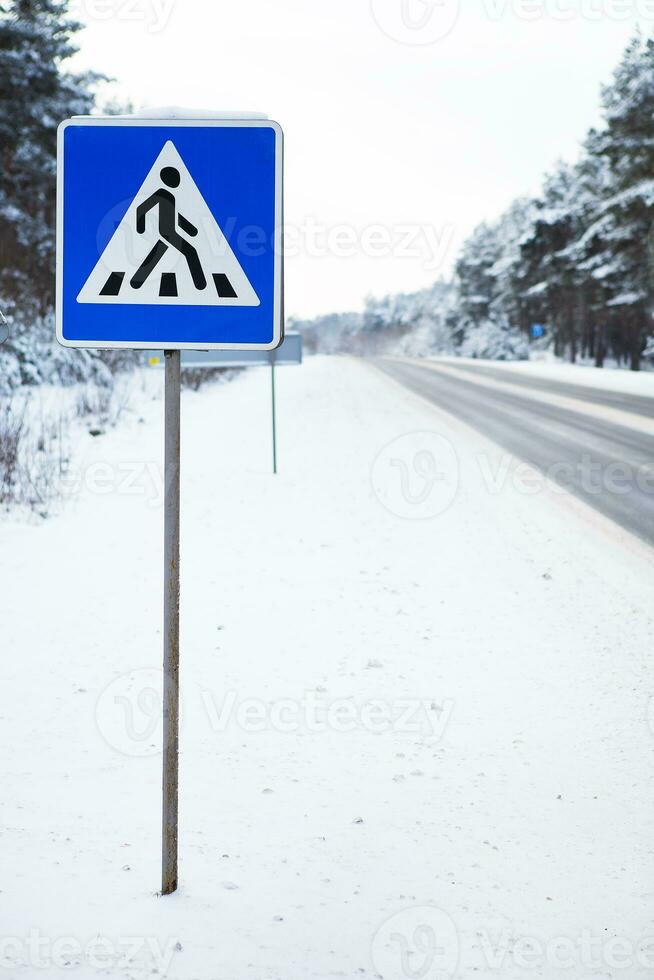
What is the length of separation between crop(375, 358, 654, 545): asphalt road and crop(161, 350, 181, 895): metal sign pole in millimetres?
5926

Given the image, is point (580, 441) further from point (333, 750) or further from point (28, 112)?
point (28, 112)

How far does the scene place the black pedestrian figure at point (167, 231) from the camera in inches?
92.8

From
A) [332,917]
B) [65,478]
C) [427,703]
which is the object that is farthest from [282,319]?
[65,478]

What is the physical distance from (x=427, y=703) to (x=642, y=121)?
31.8m

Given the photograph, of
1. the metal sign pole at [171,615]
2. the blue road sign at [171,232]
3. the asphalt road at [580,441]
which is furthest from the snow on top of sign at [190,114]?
the asphalt road at [580,441]

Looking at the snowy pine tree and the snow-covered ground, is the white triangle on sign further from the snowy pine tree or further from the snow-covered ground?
the snowy pine tree

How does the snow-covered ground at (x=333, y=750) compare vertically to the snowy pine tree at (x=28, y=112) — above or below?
below

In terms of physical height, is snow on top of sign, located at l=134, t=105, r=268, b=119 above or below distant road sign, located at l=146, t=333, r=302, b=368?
above

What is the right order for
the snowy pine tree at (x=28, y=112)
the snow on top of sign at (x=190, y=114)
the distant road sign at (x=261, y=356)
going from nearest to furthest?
the snow on top of sign at (x=190, y=114)
the distant road sign at (x=261, y=356)
the snowy pine tree at (x=28, y=112)

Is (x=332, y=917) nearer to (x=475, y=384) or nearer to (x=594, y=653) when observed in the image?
(x=594, y=653)

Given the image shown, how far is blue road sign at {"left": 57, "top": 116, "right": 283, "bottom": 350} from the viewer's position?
2.35m

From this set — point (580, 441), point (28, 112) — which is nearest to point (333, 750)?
point (580, 441)

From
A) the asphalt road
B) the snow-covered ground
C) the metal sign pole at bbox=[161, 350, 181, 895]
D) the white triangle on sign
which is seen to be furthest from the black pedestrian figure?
the asphalt road

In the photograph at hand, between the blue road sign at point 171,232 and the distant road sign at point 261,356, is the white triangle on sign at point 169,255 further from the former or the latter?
the distant road sign at point 261,356
